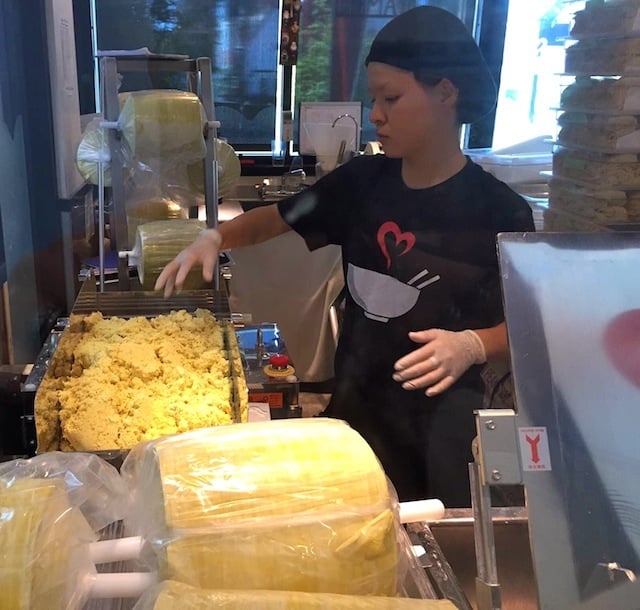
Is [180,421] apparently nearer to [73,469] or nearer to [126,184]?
[73,469]

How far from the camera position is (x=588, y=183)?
144cm

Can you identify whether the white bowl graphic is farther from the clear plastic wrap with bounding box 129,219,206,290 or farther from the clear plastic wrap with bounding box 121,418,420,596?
the clear plastic wrap with bounding box 121,418,420,596

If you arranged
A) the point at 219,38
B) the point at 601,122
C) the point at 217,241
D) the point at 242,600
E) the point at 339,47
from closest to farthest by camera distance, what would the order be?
the point at 242,600
the point at 217,241
the point at 601,122
the point at 339,47
the point at 219,38

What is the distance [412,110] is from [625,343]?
77cm

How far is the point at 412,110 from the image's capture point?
3.82 feet

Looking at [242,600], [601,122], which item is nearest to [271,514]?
[242,600]

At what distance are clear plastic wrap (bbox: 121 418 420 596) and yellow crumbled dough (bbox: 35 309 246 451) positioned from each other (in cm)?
44

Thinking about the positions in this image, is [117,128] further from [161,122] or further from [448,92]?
[448,92]

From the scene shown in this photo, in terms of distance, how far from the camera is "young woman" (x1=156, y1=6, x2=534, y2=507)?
1.16m

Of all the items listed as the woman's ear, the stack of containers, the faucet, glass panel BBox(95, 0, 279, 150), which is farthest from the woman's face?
glass panel BBox(95, 0, 279, 150)

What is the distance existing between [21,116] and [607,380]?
2.11m

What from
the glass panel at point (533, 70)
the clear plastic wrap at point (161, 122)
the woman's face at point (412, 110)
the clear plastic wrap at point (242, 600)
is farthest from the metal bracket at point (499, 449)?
the clear plastic wrap at point (161, 122)

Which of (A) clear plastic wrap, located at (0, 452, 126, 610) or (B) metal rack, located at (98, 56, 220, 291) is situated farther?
(B) metal rack, located at (98, 56, 220, 291)

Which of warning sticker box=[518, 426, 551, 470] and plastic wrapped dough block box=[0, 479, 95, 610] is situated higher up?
warning sticker box=[518, 426, 551, 470]
